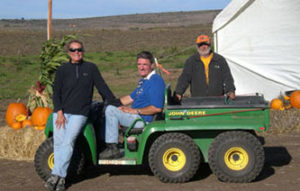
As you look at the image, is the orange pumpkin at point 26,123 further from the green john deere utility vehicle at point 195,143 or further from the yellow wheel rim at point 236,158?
the yellow wheel rim at point 236,158

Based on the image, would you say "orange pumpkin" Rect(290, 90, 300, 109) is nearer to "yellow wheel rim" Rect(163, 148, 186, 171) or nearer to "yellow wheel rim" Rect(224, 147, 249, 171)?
"yellow wheel rim" Rect(224, 147, 249, 171)

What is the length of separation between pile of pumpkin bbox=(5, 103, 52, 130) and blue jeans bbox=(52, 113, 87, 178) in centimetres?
229

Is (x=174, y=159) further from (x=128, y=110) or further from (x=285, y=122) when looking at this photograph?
(x=285, y=122)

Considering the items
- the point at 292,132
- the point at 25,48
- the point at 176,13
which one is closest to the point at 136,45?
the point at 25,48

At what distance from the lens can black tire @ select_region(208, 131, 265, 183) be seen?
6.34m

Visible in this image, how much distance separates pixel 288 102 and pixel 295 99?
407 mm

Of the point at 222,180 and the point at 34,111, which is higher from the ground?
the point at 34,111

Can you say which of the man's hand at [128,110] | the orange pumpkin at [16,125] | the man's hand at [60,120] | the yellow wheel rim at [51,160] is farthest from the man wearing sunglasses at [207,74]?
the orange pumpkin at [16,125]

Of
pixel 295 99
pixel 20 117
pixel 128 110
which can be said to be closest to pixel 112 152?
pixel 128 110

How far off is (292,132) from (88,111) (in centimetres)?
541

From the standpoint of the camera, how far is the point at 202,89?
772cm

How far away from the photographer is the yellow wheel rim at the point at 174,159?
21.2 ft

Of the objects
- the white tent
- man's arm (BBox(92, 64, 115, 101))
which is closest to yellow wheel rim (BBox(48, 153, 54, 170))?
man's arm (BBox(92, 64, 115, 101))

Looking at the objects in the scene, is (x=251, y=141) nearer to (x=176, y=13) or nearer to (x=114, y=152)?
(x=114, y=152)
